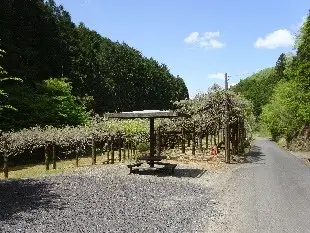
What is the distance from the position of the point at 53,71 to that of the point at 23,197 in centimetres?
3066

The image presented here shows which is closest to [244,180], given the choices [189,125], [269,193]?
[269,193]

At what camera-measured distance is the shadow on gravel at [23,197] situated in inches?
429

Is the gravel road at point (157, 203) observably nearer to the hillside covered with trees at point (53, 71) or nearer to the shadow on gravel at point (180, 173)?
the shadow on gravel at point (180, 173)

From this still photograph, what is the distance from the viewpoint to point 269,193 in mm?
13102

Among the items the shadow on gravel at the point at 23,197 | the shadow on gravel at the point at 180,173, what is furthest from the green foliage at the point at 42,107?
the shadow on gravel at the point at 180,173

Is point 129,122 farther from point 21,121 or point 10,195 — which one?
point 10,195

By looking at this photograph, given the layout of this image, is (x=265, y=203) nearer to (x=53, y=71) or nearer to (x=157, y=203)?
(x=157, y=203)

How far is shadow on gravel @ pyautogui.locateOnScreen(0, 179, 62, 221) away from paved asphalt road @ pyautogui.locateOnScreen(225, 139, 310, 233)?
540 cm

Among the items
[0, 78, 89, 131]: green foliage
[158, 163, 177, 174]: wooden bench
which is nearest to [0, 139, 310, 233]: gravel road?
[158, 163, 177, 174]: wooden bench

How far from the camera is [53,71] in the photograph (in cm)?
4156

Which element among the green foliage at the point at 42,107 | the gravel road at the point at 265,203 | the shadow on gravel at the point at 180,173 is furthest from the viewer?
the green foliage at the point at 42,107

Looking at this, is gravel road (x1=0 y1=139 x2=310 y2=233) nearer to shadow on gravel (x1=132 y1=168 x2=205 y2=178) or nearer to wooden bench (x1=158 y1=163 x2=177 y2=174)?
shadow on gravel (x1=132 y1=168 x2=205 y2=178)

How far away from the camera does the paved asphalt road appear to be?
918 centimetres

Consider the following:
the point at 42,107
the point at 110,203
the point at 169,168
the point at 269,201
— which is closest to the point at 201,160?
the point at 169,168
